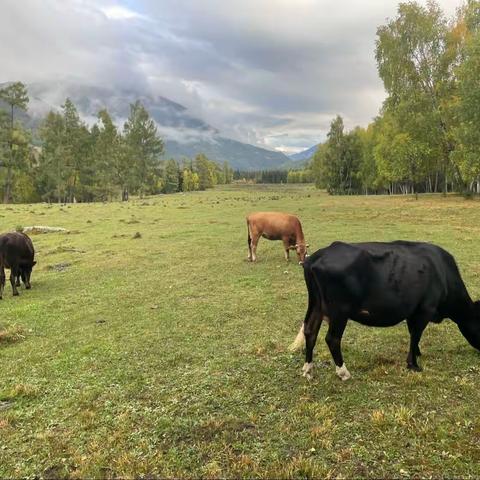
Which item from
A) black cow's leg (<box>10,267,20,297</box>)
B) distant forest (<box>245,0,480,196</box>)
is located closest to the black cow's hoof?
black cow's leg (<box>10,267,20,297</box>)

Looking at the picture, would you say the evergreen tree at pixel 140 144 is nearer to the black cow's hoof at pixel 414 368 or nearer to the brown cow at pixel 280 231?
the brown cow at pixel 280 231

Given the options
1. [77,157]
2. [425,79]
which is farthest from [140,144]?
[425,79]

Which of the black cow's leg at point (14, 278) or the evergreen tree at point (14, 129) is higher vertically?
the evergreen tree at point (14, 129)

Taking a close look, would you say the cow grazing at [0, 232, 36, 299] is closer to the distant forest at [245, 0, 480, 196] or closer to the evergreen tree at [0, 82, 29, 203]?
the distant forest at [245, 0, 480, 196]

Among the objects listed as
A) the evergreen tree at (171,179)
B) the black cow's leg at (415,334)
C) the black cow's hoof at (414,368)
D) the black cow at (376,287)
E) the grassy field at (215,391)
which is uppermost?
the evergreen tree at (171,179)

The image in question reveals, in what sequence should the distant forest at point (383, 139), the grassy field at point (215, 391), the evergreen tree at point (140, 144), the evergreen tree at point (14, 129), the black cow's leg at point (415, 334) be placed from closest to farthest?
the grassy field at point (215, 391) → the black cow's leg at point (415, 334) → the distant forest at point (383, 139) → the evergreen tree at point (14, 129) → the evergreen tree at point (140, 144)

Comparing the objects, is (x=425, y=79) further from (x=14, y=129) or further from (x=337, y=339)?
(x=14, y=129)

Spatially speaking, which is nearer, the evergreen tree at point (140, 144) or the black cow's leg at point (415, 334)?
the black cow's leg at point (415, 334)

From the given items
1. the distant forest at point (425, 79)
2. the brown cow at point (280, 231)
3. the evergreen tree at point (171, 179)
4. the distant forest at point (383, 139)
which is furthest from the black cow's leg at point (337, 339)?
the evergreen tree at point (171, 179)

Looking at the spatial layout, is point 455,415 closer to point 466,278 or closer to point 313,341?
point 313,341

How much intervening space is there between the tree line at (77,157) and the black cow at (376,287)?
7081cm

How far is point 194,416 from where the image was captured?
258 inches

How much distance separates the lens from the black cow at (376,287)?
7.14 meters

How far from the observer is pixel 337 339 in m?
7.20
